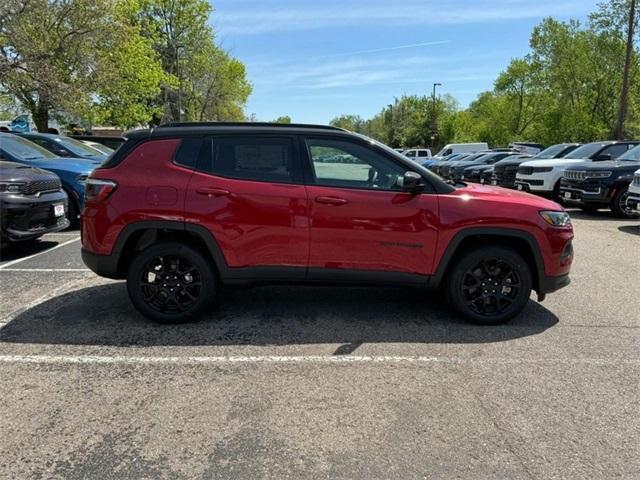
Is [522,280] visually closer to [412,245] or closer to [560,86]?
[412,245]

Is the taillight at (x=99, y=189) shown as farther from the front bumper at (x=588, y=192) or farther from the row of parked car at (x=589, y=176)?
the front bumper at (x=588, y=192)

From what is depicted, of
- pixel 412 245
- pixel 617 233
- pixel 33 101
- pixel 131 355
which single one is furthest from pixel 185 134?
pixel 33 101

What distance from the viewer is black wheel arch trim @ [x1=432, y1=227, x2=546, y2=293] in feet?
14.5

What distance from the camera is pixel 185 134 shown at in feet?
14.8

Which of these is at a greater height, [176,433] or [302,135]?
[302,135]

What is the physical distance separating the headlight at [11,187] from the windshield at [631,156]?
40.4 ft

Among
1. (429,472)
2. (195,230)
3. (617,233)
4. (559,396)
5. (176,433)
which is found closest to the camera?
(429,472)

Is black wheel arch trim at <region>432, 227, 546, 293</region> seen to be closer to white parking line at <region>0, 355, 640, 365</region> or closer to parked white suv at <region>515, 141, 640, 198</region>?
white parking line at <region>0, 355, 640, 365</region>

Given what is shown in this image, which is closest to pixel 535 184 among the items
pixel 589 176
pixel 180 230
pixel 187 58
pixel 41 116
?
pixel 589 176

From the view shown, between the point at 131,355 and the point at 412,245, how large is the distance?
250cm

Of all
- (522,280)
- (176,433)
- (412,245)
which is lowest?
(176,433)

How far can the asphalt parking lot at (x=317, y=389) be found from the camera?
271cm

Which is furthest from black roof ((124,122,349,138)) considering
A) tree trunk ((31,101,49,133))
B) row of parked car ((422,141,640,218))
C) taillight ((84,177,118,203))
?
tree trunk ((31,101,49,133))

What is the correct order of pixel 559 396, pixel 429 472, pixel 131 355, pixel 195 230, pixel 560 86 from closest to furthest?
pixel 429 472 < pixel 559 396 < pixel 131 355 < pixel 195 230 < pixel 560 86
